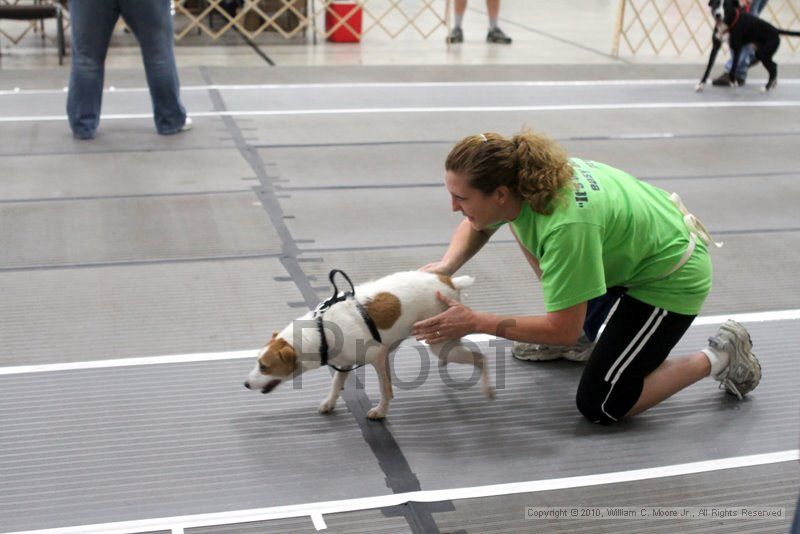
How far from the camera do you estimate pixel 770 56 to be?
7406 mm

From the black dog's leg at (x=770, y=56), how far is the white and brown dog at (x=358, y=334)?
229 inches

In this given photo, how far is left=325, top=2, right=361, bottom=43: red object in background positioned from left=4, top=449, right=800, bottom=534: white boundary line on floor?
7.45m

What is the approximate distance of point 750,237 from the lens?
13.9 feet

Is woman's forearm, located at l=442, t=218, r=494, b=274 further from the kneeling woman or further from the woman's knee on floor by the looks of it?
the woman's knee on floor

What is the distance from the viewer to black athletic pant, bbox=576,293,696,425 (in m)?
2.57

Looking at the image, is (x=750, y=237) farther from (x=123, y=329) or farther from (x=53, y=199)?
(x=53, y=199)

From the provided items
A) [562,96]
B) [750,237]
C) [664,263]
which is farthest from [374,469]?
[562,96]

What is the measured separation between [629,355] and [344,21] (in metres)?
7.22

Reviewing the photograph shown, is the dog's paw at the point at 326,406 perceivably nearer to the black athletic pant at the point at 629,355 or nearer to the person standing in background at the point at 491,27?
the black athletic pant at the point at 629,355

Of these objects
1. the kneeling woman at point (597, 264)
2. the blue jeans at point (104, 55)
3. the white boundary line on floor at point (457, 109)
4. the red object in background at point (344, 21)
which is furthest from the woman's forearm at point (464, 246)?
the red object in background at point (344, 21)

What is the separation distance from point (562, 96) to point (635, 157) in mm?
1716

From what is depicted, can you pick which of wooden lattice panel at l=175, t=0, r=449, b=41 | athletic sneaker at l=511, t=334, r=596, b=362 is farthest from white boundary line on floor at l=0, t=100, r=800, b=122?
athletic sneaker at l=511, t=334, r=596, b=362

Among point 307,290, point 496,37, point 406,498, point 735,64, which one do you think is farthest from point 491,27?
point 406,498

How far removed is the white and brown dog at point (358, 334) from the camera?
2385mm
